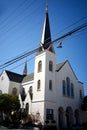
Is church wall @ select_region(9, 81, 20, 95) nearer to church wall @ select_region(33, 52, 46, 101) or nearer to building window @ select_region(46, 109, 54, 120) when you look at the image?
church wall @ select_region(33, 52, 46, 101)

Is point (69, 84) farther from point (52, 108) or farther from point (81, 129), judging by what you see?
point (81, 129)

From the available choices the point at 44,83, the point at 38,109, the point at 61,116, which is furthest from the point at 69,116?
the point at 44,83

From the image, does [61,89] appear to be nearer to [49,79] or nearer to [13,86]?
[49,79]

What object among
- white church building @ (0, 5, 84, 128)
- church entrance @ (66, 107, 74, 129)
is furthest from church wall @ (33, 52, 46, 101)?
church entrance @ (66, 107, 74, 129)

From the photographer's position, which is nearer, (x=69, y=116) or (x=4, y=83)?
(x=69, y=116)

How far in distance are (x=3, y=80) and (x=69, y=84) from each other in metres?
17.8

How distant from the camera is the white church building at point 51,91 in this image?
85.3 ft

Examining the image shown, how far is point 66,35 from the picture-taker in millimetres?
8992

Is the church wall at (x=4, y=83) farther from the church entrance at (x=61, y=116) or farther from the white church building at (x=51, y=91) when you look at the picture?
the church entrance at (x=61, y=116)

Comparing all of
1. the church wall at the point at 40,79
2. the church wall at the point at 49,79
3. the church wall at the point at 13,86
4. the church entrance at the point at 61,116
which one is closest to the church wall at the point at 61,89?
the church entrance at the point at 61,116

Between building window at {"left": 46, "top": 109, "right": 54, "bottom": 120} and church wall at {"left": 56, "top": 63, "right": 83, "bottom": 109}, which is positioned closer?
building window at {"left": 46, "top": 109, "right": 54, "bottom": 120}

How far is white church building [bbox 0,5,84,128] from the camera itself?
85.3 feet

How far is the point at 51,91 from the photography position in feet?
90.1

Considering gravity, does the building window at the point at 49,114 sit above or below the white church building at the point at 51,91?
below
